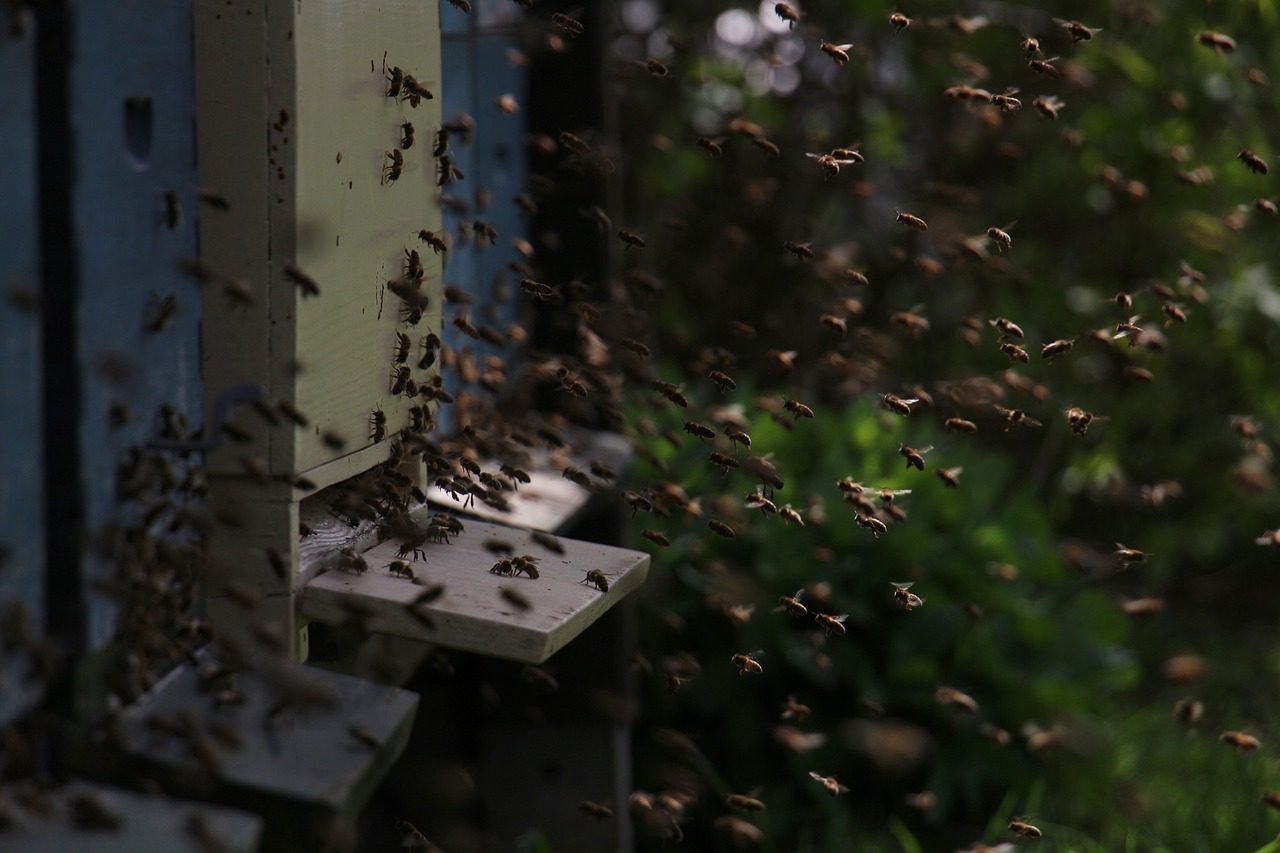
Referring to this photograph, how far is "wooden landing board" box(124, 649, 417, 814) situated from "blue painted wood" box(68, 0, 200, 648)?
143 millimetres

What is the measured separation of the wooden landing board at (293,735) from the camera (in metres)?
1.76

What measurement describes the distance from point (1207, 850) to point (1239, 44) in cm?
353

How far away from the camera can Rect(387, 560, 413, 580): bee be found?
7.72 ft

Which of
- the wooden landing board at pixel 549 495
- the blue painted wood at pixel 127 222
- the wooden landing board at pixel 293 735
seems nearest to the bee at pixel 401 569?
the wooden landing board at pixel 293 735

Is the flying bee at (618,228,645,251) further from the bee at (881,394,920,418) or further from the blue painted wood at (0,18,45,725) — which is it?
the blue painted wood at (0,18,45,725)

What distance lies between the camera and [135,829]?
1.58 metres

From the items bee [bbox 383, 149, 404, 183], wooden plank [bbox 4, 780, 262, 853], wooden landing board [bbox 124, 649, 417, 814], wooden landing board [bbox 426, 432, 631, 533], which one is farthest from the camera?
wooden landing board [bbox 426, 432, 631, 533]

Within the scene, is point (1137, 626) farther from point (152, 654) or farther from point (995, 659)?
point (152, 654)

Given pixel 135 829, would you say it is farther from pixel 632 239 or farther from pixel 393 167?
pixel 632 239

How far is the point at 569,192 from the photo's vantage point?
4250mm

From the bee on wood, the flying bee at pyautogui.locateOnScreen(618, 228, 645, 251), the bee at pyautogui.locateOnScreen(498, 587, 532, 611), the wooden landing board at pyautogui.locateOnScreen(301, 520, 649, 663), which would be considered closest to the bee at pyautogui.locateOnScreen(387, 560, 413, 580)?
the wooden landing board at pyautogui.locateOnScreen(301, 520, 649, 663)

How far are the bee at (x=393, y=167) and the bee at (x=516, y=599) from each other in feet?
2.46

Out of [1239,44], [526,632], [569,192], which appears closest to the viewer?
[526,632]

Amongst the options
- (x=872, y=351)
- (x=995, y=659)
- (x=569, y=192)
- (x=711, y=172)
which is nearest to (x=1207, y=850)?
(x=995, y=659)
